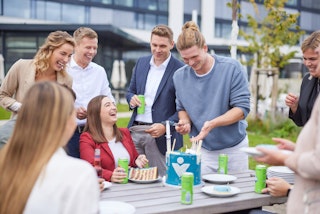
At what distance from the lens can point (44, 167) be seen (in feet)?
6.02

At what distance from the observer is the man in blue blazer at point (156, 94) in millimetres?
4379

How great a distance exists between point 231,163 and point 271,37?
40.3 ft

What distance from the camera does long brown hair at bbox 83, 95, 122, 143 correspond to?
12.5 ft

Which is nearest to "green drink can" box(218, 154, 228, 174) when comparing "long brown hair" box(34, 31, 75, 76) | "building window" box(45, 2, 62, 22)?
"long brown hair" box(34, 31, 75, 76)

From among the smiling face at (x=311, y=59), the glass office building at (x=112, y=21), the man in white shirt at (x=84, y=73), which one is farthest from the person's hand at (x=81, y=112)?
the glass office building at (x=112, y=21)

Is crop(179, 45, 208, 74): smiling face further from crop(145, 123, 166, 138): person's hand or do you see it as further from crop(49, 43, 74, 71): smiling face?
crop(49, 43, 74, 71): smiling face

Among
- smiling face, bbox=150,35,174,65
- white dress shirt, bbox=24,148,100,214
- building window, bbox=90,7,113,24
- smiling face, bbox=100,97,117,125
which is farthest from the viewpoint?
building window, bbox=90,7,113,24

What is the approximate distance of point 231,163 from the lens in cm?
391

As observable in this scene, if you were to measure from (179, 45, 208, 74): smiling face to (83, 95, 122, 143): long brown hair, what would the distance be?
0.89m

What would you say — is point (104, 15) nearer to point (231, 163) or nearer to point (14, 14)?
point (14, 14)

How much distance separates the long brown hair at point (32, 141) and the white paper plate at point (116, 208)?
2.62 feet

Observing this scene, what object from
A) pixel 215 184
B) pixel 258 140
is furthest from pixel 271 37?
pixel 215 184

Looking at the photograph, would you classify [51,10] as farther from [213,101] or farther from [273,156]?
[273,156]

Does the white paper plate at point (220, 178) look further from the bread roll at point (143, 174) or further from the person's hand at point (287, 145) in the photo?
the person's hand at point (287, 145)
